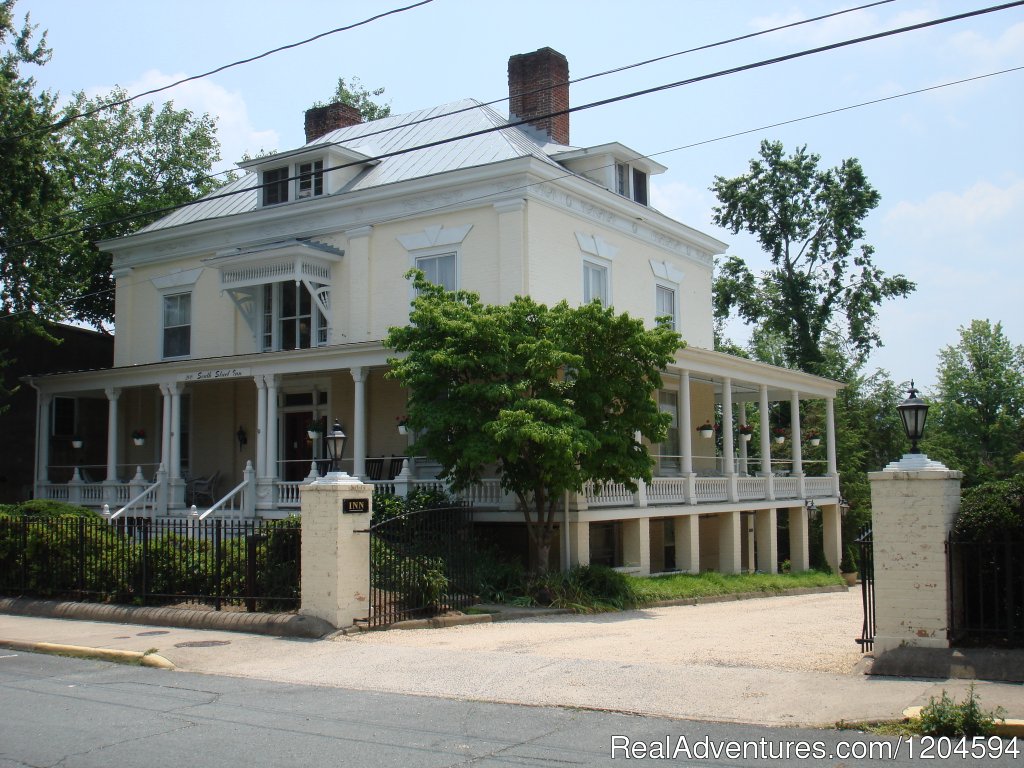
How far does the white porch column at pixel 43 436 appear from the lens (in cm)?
2764

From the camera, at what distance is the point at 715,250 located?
30.8 meters

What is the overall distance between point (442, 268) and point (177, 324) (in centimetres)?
877

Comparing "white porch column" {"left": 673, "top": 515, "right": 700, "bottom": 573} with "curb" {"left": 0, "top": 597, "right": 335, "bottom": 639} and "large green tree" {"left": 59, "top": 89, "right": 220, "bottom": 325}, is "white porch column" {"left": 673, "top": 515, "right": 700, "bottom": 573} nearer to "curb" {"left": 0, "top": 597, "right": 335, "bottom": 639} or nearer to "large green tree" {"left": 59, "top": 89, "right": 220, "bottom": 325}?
"curb" {"left": 0, "top": 597, "right": 335, "bottom": 639}

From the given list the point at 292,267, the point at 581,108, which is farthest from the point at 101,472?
the point at 581,108

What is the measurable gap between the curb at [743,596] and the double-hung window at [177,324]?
49.0 feet

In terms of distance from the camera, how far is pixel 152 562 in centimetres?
1658

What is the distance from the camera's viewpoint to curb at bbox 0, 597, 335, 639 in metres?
14.1

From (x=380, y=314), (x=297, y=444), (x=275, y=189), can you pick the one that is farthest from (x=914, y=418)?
(x=275, y=189)

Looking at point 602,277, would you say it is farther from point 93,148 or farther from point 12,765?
point 93,148

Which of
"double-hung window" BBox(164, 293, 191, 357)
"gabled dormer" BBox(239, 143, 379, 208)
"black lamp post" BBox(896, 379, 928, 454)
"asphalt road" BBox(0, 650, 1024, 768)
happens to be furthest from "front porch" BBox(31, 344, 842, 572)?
"asphalt road" BBox(0, 650, 1024, 768)

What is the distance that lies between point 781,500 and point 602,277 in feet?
27.2

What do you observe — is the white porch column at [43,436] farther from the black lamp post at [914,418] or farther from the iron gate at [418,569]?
the black lamp post at [914,418]

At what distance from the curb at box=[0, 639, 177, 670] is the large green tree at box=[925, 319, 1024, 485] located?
157 feet

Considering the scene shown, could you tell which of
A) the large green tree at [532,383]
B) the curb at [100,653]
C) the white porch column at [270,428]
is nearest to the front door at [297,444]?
the white porch column at [270,428]
